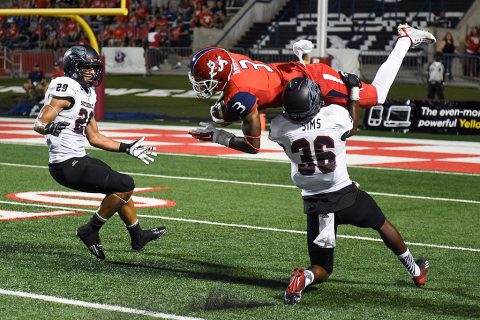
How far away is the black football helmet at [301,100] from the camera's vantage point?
19.7ft

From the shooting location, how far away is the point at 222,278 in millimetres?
6828

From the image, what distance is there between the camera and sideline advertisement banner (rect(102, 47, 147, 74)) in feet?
108

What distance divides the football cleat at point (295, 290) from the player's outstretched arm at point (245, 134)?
31.9 inches

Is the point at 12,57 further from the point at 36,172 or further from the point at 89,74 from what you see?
the point at 89,74

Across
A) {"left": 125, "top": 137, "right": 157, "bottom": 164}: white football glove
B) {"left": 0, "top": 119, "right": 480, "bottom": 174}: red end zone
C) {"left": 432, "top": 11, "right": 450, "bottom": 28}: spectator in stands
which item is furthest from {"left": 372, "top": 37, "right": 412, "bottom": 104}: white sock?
{"left": 432, "top": 11, "right": 450, "bottom": 28}: spectator in stands

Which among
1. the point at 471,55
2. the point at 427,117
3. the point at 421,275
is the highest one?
the point at 421,275

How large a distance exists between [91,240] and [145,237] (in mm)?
512

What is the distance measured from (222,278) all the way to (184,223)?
2462 mm

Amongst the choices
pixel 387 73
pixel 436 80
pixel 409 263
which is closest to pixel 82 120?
pixel 387 73

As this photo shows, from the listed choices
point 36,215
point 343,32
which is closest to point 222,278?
point 36,215

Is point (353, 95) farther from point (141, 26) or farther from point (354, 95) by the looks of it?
point (141, 26)

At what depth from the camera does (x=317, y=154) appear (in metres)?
6.12

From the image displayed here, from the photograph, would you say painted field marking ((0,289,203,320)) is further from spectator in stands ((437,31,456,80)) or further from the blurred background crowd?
the blurred background crowd

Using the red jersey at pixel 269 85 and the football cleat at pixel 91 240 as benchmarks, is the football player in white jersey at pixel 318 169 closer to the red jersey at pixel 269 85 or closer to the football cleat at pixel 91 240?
the red jersey at pixel 269 85
